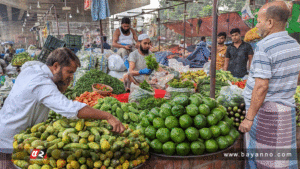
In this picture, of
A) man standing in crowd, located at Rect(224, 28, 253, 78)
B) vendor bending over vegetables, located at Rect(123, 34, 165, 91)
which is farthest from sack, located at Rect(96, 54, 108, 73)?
man standing in crowd, located at Rect(224, 28, 253, 78)

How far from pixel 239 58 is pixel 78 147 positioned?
13.5 ft

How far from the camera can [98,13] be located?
649 cm

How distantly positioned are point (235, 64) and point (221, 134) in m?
3.26

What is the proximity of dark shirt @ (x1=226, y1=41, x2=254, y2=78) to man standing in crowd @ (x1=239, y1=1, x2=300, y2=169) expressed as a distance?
276cm

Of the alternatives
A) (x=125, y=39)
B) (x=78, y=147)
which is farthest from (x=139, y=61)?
(x=78, y=147)

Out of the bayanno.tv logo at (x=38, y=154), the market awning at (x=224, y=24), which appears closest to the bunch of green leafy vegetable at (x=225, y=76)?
the bayanno.tv logo at (x=38, y=154)

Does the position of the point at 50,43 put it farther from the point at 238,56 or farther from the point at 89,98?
the point at 238,56

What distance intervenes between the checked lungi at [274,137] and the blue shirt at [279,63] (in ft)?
0.37

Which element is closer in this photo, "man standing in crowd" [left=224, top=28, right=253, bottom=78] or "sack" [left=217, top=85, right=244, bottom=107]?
"sack" [left=217, top=85, right=244, bottom=107]

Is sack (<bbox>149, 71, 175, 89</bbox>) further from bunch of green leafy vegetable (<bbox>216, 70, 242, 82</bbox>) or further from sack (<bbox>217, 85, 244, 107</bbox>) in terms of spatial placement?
sack (<bbox>217, 85, 244, 107</bbox>)

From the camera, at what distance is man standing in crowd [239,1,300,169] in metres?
1.72

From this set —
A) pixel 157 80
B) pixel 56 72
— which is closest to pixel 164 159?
pixel 56 72

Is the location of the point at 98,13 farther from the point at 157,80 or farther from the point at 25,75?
the point at 25,75

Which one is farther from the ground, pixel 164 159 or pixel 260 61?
pixel 260 61
